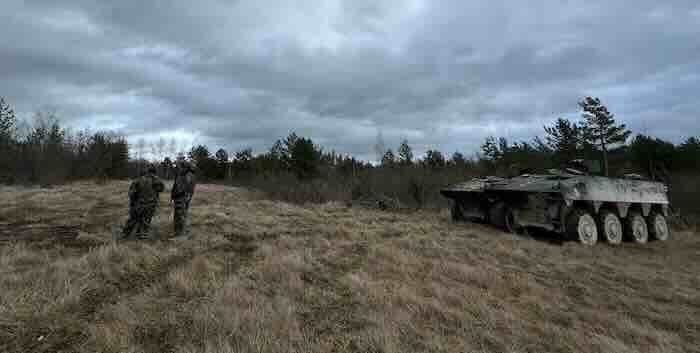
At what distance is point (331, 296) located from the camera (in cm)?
411

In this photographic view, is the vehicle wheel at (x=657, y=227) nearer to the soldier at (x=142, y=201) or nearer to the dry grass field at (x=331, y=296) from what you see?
the dry grass field at (x=331, y=296)

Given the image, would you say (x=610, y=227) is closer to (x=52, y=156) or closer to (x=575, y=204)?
(x=575, y=204)

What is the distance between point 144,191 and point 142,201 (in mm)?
204

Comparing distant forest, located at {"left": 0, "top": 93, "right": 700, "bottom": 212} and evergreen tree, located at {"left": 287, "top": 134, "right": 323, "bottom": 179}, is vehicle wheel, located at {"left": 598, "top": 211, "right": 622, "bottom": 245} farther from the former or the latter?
evergreen tree, located at {"left": 287, "top": 134, "right": 323, "bottom": 179}

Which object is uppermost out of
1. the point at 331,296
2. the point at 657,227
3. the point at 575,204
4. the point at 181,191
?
the point at 181,191

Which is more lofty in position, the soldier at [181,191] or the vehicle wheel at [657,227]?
the soldier at [181,191]

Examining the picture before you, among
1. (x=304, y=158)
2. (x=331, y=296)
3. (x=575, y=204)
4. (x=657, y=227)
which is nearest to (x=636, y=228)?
(x=657, y=227)

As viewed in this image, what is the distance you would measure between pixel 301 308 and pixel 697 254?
→ 10210mm

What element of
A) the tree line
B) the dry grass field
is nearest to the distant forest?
the tree line

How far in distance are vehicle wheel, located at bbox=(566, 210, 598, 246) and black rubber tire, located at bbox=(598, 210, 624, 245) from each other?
47 centimetres

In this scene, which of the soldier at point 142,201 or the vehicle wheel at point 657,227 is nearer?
the soldier at point 142,201

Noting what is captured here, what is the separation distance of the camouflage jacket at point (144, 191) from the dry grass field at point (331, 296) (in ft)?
2.89

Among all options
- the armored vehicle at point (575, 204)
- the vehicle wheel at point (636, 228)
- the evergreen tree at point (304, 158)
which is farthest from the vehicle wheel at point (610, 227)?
the evergreen tree at point (304, 158)

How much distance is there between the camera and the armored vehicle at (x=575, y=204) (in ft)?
27.9
